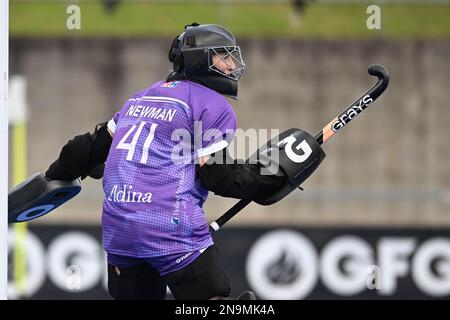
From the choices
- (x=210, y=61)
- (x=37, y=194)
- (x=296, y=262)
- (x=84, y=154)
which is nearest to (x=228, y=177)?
(x=210, y=61)

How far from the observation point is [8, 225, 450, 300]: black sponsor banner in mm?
9984

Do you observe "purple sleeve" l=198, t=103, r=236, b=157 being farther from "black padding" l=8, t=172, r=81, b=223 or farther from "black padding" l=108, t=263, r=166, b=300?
"black padding" l=8, t=172, r=81, b=223

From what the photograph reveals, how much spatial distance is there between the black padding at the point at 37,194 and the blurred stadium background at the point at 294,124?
4.44 m

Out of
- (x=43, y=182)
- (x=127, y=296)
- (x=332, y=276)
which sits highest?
(x=43, y=182)

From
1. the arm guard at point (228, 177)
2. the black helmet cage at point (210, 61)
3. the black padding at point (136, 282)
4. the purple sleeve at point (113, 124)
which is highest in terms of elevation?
the black helmet cage at point (210, 61)

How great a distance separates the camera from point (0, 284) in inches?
171

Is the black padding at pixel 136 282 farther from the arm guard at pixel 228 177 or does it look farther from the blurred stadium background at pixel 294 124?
the blurred stadium background at pixel 294 124

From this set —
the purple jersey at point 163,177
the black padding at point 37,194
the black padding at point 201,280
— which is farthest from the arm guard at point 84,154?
the black padding at point 201,280

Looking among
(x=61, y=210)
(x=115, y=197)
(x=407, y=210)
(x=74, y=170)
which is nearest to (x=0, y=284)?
(x=115, y=197)

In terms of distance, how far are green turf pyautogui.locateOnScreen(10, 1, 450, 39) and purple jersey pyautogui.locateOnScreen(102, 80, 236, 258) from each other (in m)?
6.16

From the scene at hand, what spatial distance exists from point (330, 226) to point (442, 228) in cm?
109

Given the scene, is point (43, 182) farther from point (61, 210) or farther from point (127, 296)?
point (61, 210)

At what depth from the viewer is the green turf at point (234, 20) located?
10.9m

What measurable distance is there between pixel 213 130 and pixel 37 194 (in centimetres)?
127
